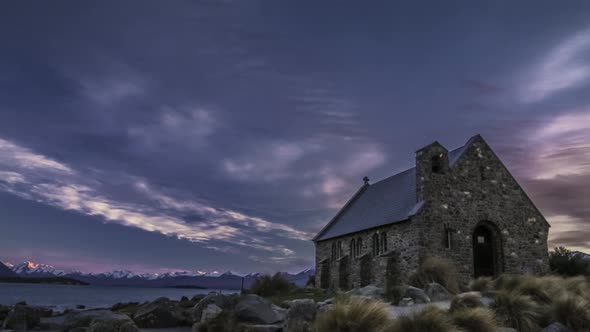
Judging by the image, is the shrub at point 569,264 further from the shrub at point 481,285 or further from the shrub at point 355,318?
the shrub at point 355,318

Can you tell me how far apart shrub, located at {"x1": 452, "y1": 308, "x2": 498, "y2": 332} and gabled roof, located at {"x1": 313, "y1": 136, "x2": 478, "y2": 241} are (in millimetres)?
14790

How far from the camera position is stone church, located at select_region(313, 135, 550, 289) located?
86.5ft

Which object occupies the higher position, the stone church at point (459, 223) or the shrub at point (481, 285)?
the stone church at point (459, 223)

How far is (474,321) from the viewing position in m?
11.0

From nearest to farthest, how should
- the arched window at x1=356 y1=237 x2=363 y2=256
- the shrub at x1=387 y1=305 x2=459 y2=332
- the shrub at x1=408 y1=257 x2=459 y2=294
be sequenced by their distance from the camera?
the shrub at x1=387 y1=305 x2=459 y2=332
the shrub at x1=408 y1=257 x2=459 y2=294
the arched window at x1=356 y1=237 x2=363 y2=256

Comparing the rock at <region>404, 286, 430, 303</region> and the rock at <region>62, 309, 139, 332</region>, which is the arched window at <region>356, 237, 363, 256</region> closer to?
the rock at <region>404, 286, 430, 303</region>

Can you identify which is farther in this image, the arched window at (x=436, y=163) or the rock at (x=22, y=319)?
the arched window at (x=436, y=163)

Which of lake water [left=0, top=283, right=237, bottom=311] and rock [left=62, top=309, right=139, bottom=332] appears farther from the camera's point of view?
lake water [left=0, top=283, right=237, bottom=311]

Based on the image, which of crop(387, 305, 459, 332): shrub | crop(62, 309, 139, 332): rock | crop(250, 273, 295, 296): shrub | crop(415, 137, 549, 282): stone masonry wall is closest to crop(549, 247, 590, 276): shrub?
crop(415, 137, 549, 282): stone masonry wall

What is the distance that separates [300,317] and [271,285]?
19.8 m

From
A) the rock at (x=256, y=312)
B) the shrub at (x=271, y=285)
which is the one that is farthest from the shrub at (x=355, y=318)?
the shrub at (x=271, y=285)

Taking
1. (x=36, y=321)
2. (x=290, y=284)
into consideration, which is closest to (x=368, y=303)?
(x=36, y=321)

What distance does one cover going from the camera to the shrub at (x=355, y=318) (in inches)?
415

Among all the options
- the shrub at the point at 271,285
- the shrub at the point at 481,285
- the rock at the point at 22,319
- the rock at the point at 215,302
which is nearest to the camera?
the rock at the point at 215,302
